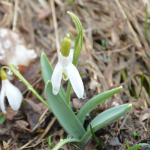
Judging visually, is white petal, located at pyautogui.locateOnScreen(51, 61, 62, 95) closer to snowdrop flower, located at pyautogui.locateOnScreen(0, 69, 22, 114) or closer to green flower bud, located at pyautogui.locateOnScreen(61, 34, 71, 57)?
green flower bud, located at pyautogui.locateOnScreen(61, 34, 71, 57)

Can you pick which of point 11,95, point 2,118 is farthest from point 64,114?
point 2,118

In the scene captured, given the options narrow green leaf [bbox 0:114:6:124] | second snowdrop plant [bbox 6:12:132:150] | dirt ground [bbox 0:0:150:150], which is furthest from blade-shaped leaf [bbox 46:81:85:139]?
narrow green leaf [bbox 0:114:6:124]

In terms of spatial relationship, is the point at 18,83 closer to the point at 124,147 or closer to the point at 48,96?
the point at 48,96

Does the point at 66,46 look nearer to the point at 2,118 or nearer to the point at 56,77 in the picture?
the point at 56,77

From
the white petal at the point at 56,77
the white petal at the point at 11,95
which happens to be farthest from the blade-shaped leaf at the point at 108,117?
the white petal at the point at 11,95

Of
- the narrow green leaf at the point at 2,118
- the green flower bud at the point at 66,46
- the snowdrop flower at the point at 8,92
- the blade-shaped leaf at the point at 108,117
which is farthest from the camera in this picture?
the narrow green leaf at the point at 2,118

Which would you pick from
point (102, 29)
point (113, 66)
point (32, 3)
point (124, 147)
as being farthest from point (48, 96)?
point (32, 3)

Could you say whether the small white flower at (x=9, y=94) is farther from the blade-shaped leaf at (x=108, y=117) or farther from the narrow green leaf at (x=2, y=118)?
the blade-shaped leaf at (x=108, y=117)
